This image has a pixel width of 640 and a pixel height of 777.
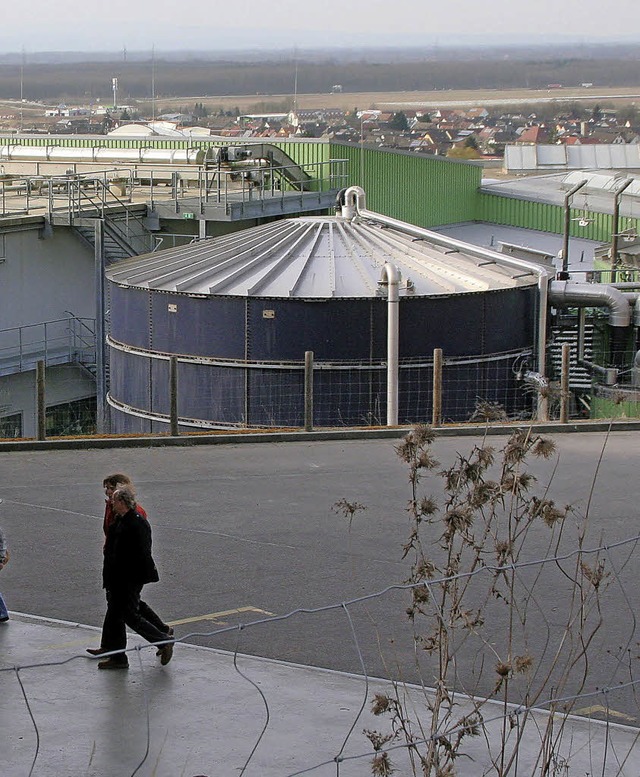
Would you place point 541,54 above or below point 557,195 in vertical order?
above

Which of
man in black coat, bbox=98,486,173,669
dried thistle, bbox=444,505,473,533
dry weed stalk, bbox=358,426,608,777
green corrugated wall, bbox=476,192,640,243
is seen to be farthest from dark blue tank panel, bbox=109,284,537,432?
green corrugated wall, bbox=476,192,640,243

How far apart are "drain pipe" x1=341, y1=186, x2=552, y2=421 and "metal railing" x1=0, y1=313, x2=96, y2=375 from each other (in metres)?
7.67

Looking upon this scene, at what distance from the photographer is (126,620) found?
9.35m

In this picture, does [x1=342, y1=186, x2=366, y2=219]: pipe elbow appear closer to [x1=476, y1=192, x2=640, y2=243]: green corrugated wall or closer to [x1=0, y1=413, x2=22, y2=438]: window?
[x1=0, y1=413, x2=22, y2=438]: window

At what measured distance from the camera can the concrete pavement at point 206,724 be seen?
8.02m

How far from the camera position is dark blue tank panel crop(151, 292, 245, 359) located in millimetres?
22000

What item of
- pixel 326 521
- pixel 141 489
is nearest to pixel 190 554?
pixel 326 521

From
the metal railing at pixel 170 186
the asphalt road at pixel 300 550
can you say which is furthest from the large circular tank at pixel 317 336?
the metal railing at pixel 170 186

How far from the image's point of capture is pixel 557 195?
153 ft

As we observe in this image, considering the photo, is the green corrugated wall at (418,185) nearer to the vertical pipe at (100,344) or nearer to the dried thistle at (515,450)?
the vertical pipe at (100,344)

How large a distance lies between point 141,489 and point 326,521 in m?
2.58

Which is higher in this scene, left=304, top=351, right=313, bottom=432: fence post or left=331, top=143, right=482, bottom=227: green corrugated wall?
left=331, top=143, right=482, bottom=227: green corrugated wall

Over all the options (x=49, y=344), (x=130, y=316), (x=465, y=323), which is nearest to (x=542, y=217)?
(x=49, y=344)

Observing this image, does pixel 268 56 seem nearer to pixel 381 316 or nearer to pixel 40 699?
pixel 381 316
